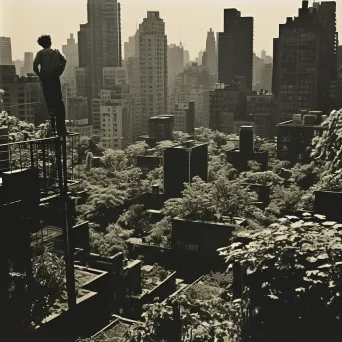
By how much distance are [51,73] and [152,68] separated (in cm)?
10140

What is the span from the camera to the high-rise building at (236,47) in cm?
11962

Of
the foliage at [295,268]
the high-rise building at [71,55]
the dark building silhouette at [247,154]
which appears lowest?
the dark building silhouette at [247,154]

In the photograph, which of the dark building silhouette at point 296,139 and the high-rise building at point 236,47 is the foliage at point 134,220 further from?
the high-rise building at point 236,47

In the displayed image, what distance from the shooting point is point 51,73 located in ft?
29.2

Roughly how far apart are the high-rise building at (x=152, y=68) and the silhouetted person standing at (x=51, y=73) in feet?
309

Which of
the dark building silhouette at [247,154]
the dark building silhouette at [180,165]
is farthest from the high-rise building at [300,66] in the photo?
the dark building silhouette at [180,165]

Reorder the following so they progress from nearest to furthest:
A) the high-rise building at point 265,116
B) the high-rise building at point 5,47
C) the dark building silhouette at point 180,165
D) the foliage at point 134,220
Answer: the high-rise building at point 5,47 < the foliage at point 134,220 < the dark building silhouette at point 180,165 < the high-rise building at point 265,116

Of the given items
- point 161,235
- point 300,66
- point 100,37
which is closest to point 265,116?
point 300,66

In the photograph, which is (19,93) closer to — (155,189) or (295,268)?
(155,189)

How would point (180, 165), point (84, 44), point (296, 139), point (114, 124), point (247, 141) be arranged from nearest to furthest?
point (180, 165), point (247, 141), point (296, 139), point (114, 124), point (84, 44)

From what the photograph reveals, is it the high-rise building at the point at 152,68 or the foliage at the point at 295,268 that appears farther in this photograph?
the high-rise building at the point at 152,68

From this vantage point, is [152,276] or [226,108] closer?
[152,276]

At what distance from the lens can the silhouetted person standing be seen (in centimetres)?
886

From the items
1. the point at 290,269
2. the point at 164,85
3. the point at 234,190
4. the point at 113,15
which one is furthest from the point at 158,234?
the point at 113,15
